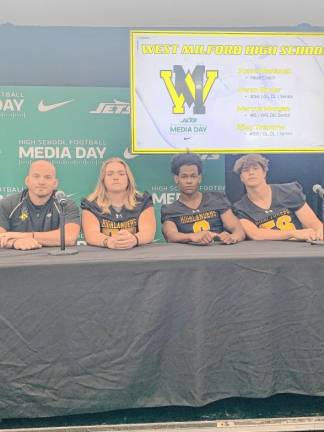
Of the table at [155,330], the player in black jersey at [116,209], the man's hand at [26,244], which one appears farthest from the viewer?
the player in black jersey at [116,209]

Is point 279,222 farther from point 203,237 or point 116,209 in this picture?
point 116,209

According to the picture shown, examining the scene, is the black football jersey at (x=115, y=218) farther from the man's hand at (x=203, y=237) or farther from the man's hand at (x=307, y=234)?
the man's hand at (x=307, y=234)

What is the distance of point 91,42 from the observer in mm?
2367

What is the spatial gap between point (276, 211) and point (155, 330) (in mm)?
873

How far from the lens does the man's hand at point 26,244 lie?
1.81 meters

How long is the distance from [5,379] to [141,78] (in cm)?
147

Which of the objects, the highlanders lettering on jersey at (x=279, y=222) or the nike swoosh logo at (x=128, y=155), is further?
the nike swoosh logo at (x=128, y=155)

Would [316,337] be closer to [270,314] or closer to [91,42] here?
[270,314]

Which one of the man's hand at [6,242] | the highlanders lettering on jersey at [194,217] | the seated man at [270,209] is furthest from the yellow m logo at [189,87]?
the man's hand at [6,242]

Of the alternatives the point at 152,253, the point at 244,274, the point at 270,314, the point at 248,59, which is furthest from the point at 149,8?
the point at 270,314

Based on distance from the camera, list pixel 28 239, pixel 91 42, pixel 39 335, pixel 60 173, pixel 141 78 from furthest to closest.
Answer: pixel 60 173, pixel 91 42, pixel 141 78, pixel 28 239, pixel 39 335

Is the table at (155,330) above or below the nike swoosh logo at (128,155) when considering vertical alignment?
below

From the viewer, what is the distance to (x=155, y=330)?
5.20ft

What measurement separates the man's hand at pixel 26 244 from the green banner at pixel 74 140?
0.69 m
